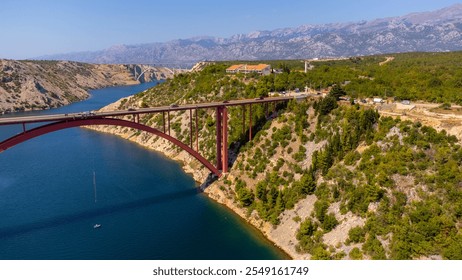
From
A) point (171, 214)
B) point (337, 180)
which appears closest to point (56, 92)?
point (171, 214)

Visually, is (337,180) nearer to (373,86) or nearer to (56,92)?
(373,86)

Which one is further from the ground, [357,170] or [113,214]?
[357,170]

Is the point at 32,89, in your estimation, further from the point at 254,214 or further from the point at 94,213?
the point at 254,214

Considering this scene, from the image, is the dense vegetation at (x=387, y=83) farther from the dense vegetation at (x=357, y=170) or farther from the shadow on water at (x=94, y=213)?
the shadow on water at (x=94, y=213)

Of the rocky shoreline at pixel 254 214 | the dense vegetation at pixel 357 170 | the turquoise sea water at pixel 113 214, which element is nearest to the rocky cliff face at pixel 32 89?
the turquoise sea water at pixel 113 214

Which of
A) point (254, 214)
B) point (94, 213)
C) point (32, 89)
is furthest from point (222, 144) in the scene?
point (32, 89)

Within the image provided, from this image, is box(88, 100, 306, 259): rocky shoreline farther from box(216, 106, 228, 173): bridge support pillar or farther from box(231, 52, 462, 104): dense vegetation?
box(231, 52, 462, 104): dense vegetation

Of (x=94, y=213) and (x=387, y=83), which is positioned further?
(x=387, y=83)
